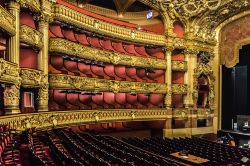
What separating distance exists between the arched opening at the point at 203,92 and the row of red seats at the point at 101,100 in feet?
5.74

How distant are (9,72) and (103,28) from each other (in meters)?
3.66

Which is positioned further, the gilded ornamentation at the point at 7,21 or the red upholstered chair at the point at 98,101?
the red upholstered chair at the point at 98,101

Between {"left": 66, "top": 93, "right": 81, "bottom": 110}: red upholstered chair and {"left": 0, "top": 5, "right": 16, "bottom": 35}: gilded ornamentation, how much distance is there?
8.69 ft

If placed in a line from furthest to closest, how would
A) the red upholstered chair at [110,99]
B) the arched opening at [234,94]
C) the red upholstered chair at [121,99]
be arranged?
1. the arched opening at [234,94]
2. the red upholstered chair at [121,99]
3. the red upholstered chair at [110,99]

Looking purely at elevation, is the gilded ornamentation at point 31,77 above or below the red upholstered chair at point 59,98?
above

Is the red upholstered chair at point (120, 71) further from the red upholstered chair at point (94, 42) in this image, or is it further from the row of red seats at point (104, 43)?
the red upholstered chair at point (94, 42)

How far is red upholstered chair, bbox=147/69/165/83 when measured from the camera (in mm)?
8852

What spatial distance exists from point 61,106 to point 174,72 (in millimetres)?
4599

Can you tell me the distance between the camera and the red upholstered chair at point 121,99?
793 cm

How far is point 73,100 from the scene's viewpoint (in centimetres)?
667

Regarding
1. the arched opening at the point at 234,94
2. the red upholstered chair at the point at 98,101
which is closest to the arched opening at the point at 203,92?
the arched opening at the point at 234,94

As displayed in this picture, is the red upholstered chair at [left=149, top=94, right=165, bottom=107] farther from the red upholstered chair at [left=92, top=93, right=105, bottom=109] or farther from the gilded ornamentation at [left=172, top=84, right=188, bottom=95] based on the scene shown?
the red upholstered chair at [left=92, top=93, right=105, bottom=109]

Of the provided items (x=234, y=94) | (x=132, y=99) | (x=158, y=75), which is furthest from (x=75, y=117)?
(x=234, y=94)

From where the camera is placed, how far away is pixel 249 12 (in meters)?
8.38
